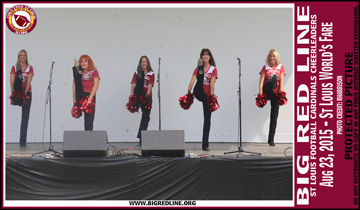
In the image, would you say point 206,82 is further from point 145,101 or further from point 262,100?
point 145,101

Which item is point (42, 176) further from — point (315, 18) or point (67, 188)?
point (315, 18)

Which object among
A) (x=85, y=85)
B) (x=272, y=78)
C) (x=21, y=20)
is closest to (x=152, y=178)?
(x=85, y=85)

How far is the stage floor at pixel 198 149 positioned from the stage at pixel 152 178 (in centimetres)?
31

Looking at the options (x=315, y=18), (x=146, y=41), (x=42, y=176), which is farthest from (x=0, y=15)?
(x=315, y=18)

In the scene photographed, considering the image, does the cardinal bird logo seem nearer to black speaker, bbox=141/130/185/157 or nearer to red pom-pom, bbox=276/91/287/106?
black speaker, bbox=141/130/185/157

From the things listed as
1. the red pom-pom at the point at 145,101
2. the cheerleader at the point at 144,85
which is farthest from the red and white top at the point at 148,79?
the red pom-pom at the point at 145,101

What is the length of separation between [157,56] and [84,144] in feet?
8.87

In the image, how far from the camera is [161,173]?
229 inches

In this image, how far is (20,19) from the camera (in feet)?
22.3

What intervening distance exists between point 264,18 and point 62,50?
3549mm

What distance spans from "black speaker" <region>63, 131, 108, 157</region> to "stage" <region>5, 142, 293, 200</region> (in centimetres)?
8

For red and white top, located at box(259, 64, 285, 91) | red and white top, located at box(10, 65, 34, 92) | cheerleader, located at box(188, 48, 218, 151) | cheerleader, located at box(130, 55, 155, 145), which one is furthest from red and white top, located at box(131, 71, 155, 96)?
red and white top, located at box(259, 64, 285, 91)

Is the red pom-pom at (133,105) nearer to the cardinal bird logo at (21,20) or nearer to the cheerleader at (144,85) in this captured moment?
the cheerleader at (144,85)

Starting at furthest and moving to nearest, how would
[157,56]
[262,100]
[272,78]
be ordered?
1. [157,56]
2. [272,78]
3. [262,100]
